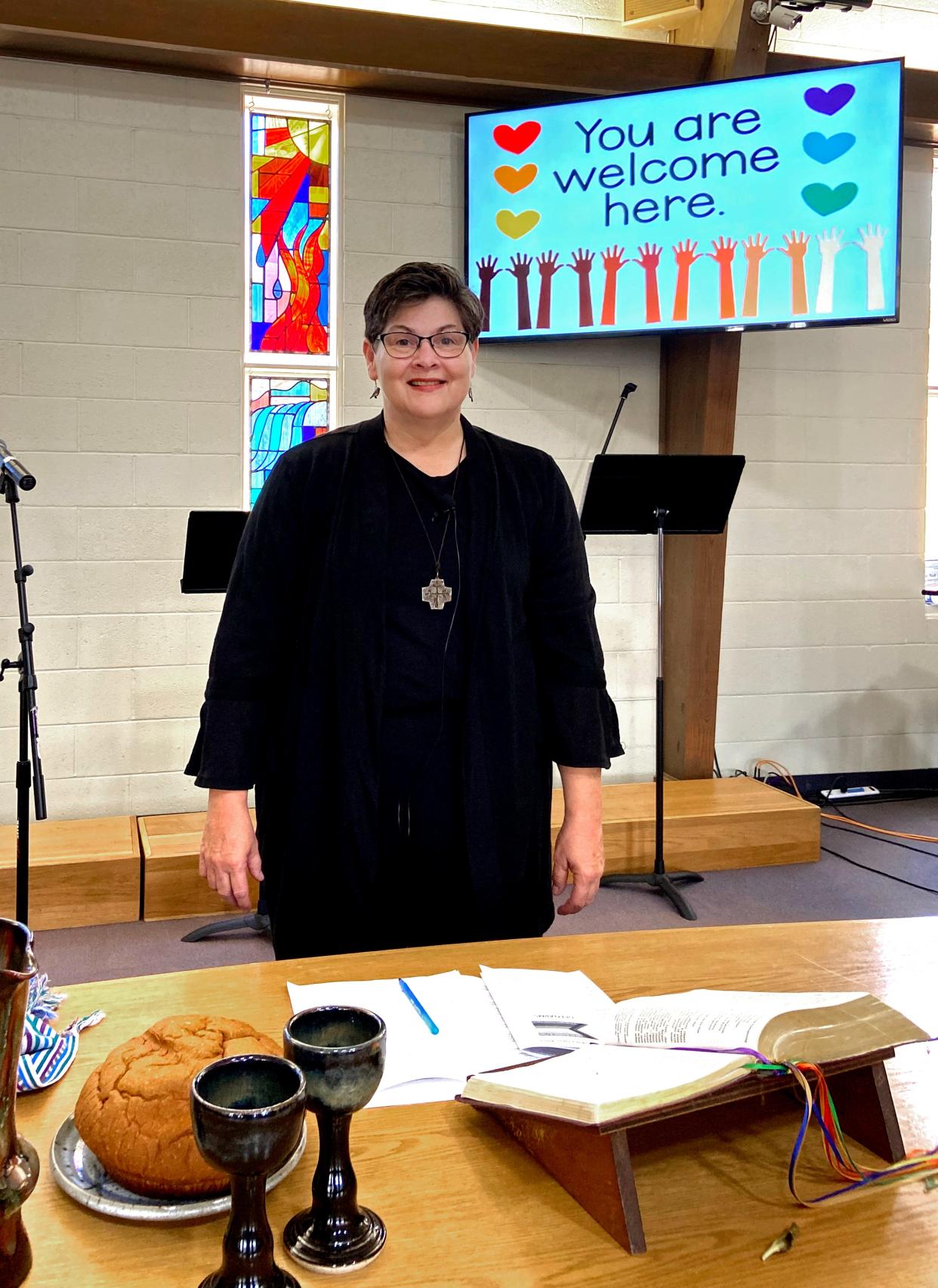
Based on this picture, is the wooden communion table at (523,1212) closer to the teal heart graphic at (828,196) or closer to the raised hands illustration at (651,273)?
the raised hands illustration at (651,273)

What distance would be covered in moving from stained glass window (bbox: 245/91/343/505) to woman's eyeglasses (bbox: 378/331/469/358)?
2730mm

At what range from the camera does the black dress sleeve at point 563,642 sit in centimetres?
169

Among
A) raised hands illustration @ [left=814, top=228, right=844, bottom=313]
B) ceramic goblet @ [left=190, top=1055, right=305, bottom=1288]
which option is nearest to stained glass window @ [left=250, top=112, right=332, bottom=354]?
raised hands illustration @ [left=814, top=228, right=844, bottom=313]

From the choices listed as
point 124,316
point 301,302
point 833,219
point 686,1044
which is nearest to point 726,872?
point 833,219

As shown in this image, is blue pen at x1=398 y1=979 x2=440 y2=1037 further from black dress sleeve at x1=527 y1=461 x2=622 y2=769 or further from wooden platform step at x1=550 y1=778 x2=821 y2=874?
wooden platform step at x1=550 y1=778 x2=821 y2=874

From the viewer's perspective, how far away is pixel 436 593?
1.60 m

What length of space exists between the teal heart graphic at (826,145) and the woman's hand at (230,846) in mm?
3518

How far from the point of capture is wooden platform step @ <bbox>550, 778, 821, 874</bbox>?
12.9ft

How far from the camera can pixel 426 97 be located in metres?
4.21

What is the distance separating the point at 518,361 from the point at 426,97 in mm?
1058

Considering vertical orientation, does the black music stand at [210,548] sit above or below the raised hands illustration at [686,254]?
below

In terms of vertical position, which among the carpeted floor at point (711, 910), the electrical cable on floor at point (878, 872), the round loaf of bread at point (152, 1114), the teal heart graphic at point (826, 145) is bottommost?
the carpeted floor at point (711, 910)

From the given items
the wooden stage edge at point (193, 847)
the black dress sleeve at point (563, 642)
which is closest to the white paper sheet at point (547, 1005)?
the black dress sleeve at point (563, 642)

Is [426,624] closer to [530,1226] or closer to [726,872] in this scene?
[530,1226]
